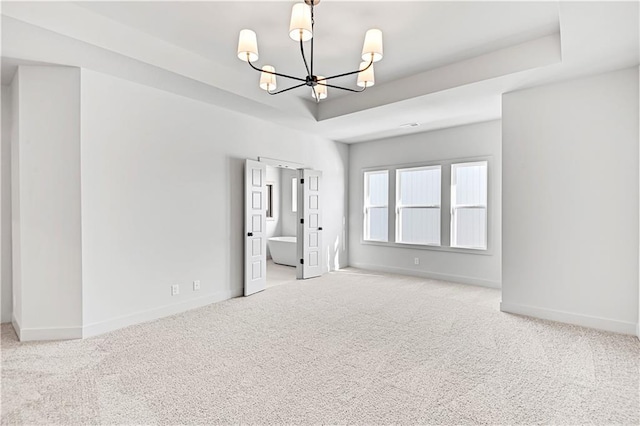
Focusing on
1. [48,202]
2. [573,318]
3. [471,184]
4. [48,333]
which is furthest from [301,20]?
[471,184]

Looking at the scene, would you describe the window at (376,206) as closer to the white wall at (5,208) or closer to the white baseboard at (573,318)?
the white baseboard at (573,318)

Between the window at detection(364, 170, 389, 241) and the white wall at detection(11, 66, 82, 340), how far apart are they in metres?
5.19

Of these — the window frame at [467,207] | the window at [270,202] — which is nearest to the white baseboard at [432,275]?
the window frame at [467,207]

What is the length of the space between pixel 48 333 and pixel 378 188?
5.71 metres

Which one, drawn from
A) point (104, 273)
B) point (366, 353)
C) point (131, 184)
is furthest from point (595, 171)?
point (104, 273)

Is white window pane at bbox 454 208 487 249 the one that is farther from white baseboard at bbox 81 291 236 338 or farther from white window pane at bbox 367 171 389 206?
white baseboard at bbox 81 291 236 338

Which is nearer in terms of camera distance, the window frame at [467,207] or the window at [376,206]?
the window frame at [467,207]

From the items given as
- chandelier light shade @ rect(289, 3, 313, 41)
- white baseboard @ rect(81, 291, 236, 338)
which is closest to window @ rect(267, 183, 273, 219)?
white baseboard @ rect(81, 291, 236, 338)

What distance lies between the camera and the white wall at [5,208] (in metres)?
3.72

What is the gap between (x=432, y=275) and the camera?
6.19m

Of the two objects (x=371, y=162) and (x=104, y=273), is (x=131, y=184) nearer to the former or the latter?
(x=104, y=273)

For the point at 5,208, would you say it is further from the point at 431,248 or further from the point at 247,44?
the point at 431,248

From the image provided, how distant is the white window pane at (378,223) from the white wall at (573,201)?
9.48 ft

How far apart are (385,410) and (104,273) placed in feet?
10.3
